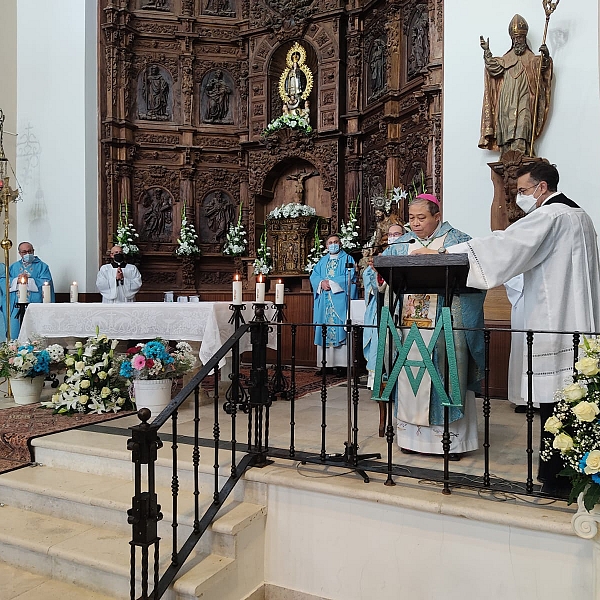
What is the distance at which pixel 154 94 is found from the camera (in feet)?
36.0

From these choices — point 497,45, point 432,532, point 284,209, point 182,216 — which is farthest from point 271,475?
point 182,216

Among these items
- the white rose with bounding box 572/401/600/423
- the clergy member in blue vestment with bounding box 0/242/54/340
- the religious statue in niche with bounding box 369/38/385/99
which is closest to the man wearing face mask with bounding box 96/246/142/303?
the clergy member in blue vestment with bounding box 0/242/54/340

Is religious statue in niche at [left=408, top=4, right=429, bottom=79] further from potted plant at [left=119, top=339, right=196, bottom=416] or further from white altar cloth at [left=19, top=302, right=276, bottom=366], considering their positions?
potted plant at [left=119, top=339, right=196, bottom=416]

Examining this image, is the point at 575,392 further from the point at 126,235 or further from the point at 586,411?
the point at 126,235

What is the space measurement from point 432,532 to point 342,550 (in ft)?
1.84

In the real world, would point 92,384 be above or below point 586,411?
below

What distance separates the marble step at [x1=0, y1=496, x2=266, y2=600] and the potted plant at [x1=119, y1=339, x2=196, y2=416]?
162 centimetres

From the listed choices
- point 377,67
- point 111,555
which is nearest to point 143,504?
point 111,555

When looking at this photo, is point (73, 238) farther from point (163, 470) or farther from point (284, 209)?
point (163, 470)

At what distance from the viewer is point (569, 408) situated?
2.64 meters

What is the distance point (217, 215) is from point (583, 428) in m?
9.26

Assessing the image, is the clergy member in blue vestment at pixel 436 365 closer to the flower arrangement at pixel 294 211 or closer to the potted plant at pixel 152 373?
the potted plant at pixel 152 373

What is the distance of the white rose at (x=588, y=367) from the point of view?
2.55 meters

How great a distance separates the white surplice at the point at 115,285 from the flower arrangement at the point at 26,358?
2880 millimetres
